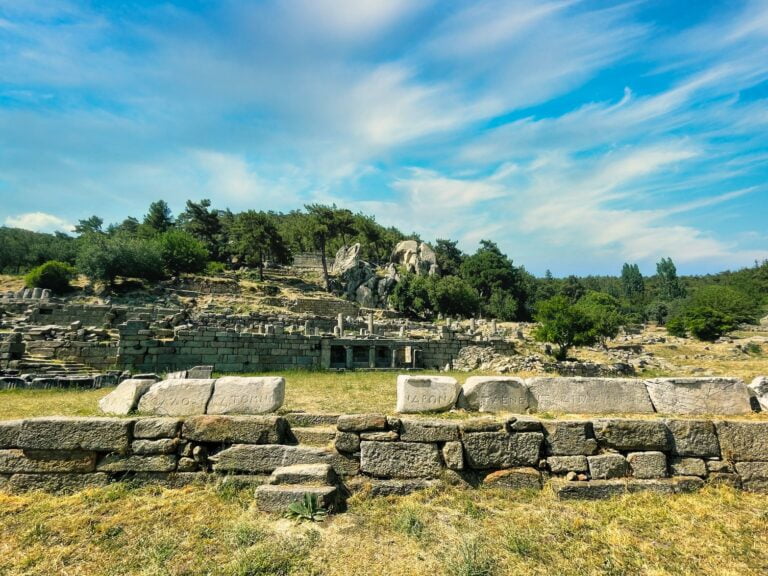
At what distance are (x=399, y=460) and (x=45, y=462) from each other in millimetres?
4229

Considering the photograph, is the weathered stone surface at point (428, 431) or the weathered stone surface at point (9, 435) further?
the weathered stone surface at point (428, 431)

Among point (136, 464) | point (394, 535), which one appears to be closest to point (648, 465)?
point (394, 535)

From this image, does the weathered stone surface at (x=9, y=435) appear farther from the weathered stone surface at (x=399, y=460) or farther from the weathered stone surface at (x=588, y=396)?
the weathered stone surface at (x=588, y=396)

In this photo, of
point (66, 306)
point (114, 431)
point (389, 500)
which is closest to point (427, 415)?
point (389, 500)

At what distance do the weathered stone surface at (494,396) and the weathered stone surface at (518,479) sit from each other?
1.18 metres

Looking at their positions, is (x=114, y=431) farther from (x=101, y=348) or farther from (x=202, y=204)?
(x=202, y=204)

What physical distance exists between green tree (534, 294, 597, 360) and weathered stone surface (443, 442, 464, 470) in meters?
25.0

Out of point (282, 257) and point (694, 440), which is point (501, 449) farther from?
point (282, 257)

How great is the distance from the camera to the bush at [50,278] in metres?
40.8

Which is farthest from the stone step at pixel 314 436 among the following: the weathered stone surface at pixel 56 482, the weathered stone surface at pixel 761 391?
the weathered stone surface at pixel 761 391

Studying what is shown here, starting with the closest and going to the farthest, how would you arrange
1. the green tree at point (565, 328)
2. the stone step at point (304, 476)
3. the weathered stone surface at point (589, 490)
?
1. the stone step at point (304, 476)
2. the weathered stone surface at point (589, 490)
3. the green tree at point (565, 328)

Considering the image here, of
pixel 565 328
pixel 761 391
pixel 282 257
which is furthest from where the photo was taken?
pixel 282 257

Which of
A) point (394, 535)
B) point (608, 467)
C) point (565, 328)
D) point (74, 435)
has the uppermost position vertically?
point (565, 328)

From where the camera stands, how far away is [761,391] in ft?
21.5
